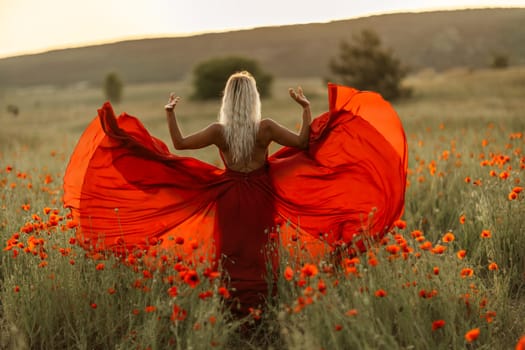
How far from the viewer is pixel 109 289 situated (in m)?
3.59

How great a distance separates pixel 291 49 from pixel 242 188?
90756 millimetres

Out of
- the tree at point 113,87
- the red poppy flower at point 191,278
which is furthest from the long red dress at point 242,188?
the tree at point 113,87

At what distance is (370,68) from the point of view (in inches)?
999

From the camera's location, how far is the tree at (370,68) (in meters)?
24.8

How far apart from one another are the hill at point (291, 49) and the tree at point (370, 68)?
159 ft

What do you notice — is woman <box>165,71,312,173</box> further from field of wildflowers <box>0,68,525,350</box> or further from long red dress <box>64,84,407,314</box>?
field of wildflowers <box>0,68,525,350</box>

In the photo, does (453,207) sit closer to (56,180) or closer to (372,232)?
(372,232)

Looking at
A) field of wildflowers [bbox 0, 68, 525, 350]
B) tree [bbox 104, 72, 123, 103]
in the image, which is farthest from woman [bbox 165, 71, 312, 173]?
tree [bbox 104, 72, 123, 103]

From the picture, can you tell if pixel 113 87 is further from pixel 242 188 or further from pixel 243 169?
pixel 242 188

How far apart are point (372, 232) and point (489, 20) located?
88.3 m

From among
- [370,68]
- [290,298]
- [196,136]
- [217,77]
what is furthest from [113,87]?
[290,298]

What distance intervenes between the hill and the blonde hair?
7091cm

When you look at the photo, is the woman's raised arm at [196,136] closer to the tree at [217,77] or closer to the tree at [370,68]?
the tree at [370,68]

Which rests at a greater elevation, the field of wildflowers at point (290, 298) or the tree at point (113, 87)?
the tree at point (113, 87)
